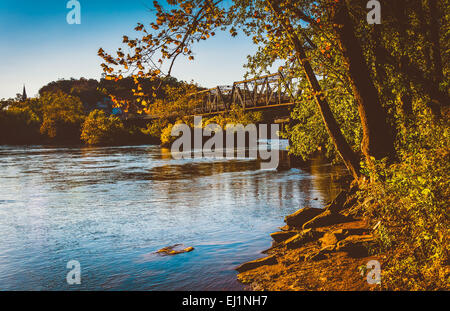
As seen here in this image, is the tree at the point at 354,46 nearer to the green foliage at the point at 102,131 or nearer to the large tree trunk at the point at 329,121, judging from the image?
the large tree trunk at the point at 329,121

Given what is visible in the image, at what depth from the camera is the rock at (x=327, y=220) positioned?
12377 millimetres

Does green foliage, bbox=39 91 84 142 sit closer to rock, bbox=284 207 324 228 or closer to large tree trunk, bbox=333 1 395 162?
rock, bbox=284 207 324 228

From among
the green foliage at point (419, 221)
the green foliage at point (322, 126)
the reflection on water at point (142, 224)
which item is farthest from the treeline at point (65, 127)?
the green foliage at point (419, 221)

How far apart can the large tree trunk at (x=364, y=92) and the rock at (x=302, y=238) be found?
8.82 feet

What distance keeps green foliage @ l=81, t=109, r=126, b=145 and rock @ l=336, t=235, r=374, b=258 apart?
287ft

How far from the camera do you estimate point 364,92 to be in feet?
37.2

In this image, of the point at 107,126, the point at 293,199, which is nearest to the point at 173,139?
the point at 107,126
